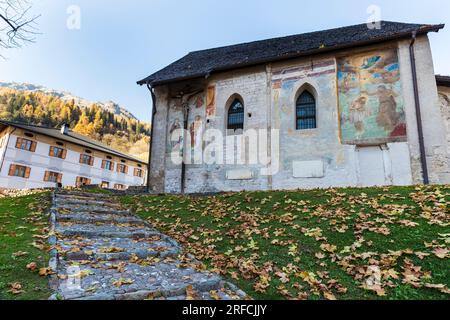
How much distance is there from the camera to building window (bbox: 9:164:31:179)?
29391mm

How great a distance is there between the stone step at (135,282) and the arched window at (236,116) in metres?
11.4

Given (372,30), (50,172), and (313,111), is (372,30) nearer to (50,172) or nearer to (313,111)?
(313,111)

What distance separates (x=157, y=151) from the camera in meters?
16.9

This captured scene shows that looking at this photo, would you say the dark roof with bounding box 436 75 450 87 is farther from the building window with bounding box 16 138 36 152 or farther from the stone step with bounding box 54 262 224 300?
the building window with bounding box 16 138 36 152

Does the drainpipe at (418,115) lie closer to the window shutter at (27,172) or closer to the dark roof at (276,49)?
the dark roof at (276,49)

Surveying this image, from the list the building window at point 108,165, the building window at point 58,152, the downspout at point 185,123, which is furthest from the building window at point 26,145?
the downspout at point 185,123

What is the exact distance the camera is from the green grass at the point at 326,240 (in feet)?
13.4

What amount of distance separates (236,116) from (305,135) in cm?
411

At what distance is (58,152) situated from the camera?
34.1 m

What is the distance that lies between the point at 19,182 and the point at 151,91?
2193cm

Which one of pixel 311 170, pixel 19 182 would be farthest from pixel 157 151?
pixel 19 182

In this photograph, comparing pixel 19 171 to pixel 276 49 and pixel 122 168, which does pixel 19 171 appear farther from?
pixel 276 49

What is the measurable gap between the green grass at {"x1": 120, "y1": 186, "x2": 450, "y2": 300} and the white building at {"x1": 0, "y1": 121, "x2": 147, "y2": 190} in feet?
91.5

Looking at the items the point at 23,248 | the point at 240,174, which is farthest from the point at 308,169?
the point at 23,248
